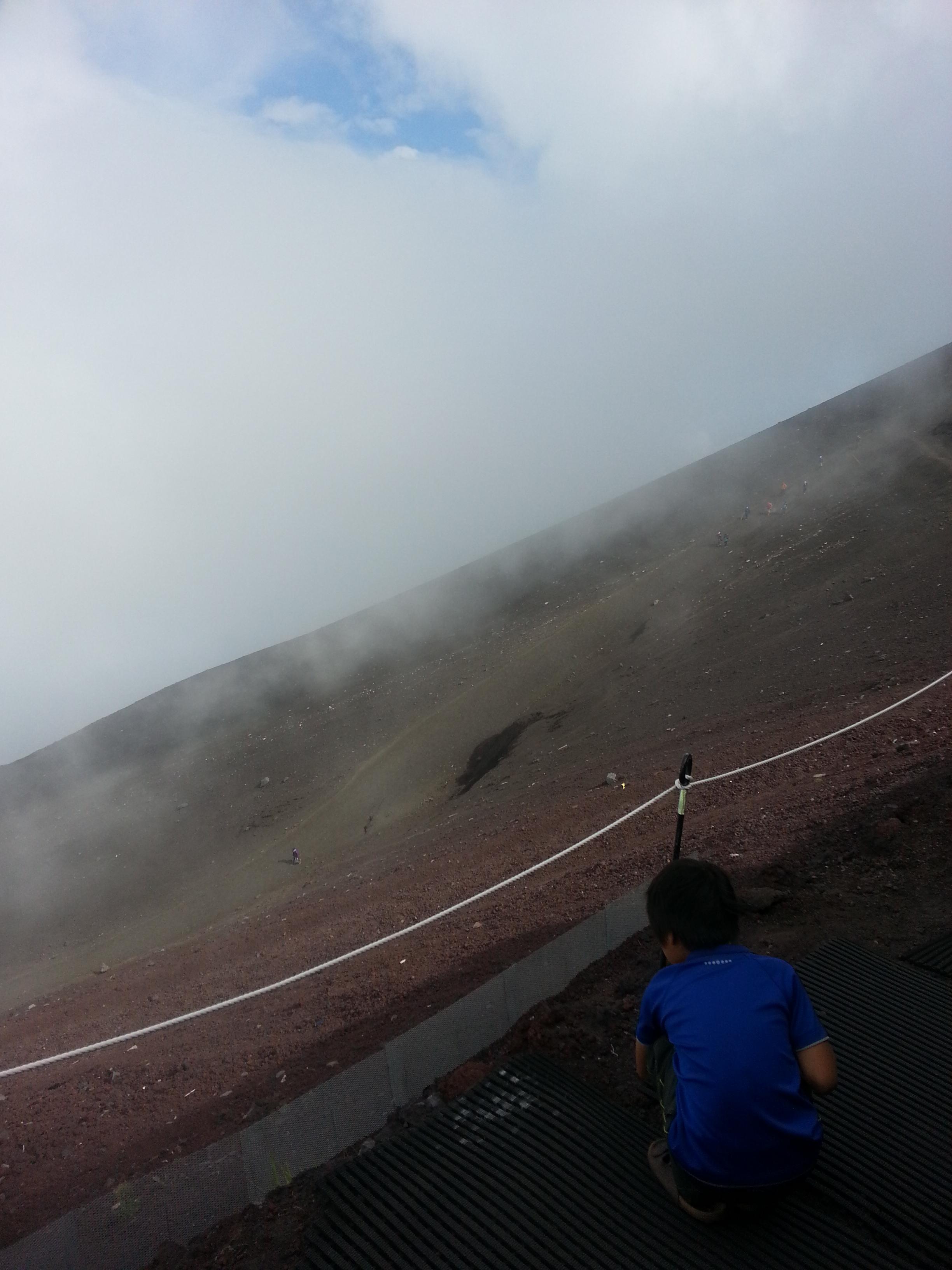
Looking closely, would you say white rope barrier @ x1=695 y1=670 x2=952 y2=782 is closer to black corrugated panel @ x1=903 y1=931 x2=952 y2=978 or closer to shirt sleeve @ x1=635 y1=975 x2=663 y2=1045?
black corrugated panel @ x1=903 y1=931 x2=952 y2=978

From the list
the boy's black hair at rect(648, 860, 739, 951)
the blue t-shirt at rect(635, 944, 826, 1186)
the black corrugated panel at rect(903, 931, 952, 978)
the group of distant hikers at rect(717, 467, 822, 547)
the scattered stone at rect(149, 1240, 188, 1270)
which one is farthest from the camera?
the group of distant hikers at rect(717, 467, 822, 547)

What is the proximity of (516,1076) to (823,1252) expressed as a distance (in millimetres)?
1346

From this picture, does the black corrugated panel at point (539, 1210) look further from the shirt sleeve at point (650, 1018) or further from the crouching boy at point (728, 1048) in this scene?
the shirt sleeve at point (650, 1018)

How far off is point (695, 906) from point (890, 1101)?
147cm

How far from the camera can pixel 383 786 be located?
20.6m

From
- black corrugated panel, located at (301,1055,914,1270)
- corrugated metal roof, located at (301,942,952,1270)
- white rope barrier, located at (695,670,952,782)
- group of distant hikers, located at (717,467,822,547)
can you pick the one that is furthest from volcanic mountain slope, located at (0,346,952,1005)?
black corrugated panel, located at (301,1055,914,1270)

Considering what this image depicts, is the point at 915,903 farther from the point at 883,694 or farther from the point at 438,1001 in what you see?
the point at 883,694

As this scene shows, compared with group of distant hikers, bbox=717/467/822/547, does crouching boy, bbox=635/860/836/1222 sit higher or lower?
lower

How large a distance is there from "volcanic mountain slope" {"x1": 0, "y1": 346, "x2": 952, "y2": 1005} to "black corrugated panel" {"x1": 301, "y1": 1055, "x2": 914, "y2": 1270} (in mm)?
9814

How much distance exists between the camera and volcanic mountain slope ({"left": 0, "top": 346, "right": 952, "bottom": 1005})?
16.6m

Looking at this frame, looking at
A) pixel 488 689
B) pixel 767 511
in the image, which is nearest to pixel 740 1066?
pixel 488 689

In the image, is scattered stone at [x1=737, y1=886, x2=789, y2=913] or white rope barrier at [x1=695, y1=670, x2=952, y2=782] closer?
scattered stone at [x1=737, y1=886, x2=789, y2=913]

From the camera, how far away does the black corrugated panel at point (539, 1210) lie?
2576mm

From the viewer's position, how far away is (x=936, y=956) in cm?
411
